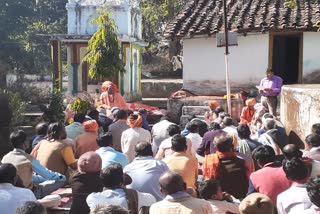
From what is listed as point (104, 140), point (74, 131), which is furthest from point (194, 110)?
point (104, 140)

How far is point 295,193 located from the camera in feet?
16.1

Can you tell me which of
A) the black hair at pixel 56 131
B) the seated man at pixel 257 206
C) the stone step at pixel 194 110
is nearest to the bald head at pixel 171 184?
the seated man at pixel 257 206

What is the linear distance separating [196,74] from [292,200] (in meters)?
11.7

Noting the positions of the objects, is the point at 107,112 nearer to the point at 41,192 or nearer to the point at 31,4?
the point at 41,192

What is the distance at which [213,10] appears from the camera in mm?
17219

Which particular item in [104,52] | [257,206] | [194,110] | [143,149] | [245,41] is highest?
[245,41]

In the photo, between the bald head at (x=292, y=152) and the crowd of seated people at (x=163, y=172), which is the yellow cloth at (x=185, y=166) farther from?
the bald head at (x=292, y=152)

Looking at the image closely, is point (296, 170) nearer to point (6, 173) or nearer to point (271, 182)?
point (271, 182)

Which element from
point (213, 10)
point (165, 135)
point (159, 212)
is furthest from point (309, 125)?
point (213, 10)

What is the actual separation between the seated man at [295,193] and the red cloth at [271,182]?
431 mm

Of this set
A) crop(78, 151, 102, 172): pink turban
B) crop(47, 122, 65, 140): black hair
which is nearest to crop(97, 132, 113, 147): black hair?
→ crop(47, 122, 65, 140): black hair

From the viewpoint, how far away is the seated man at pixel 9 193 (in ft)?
17.6

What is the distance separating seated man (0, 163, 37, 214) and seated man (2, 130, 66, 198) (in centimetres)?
123

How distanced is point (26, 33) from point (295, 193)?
3294 cm
